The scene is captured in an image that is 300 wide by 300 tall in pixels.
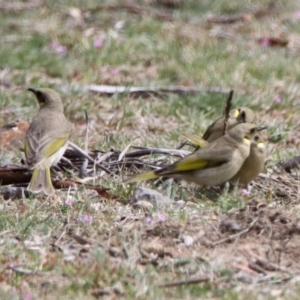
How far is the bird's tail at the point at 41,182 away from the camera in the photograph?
25.3 feet

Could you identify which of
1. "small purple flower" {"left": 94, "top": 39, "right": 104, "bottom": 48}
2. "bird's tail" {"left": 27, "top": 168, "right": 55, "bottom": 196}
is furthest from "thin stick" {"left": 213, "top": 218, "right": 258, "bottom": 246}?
"small purple flower" {"left": 94, "top": 39, "right": 104, "bottom": 48}

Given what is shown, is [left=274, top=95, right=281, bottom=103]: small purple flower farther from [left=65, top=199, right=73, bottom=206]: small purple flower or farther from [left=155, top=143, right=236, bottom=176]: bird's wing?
[left=65, top=199, right=73, bottom=206]: small purple flower

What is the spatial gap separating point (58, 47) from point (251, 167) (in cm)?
527

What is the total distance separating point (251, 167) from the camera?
26.2ft

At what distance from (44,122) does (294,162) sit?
6.99 feet

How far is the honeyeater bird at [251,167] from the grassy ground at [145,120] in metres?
0.16

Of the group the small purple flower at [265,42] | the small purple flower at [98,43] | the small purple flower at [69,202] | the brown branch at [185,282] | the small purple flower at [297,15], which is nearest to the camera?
the brown branch at [185,282]

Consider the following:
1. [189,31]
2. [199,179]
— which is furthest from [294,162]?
[189,31]

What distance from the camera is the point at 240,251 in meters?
6.35

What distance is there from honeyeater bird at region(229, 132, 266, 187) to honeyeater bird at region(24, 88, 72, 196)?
1394mm

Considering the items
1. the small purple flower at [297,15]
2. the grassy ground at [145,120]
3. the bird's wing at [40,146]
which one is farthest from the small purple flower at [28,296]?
the small purple flower at [297,15]

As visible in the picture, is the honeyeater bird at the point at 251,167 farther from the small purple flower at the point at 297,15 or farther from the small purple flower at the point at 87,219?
the small purple flower at the point at 297,15

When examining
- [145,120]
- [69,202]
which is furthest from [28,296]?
[145,120]

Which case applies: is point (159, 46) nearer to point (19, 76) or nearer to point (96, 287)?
point (19, 76)
